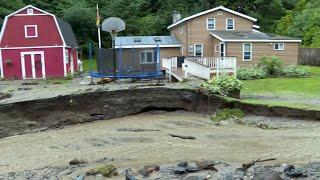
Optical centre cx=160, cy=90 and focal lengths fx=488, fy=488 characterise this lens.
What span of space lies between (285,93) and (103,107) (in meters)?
7.45

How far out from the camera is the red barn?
35000 mm

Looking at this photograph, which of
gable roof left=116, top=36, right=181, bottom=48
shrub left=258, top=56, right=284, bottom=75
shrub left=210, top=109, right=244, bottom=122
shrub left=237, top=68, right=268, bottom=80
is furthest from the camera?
gable roof left=116, top=36, right=181, bottom=48

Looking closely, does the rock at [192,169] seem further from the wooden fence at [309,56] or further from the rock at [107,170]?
the wooden fence at [309,56]

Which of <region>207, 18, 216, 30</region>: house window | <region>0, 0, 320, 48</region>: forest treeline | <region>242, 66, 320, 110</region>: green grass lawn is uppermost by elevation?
<region>0, 0, 320, 48</region>: forest treeline

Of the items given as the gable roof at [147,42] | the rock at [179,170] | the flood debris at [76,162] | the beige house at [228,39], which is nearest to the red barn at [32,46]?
the gable roof at [147,42]

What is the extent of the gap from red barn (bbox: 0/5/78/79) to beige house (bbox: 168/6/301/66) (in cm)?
998

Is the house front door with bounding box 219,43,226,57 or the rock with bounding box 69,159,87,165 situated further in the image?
the house front door with bounding box 219,43,226,57

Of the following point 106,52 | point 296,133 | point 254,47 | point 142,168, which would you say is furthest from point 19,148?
point 254,47

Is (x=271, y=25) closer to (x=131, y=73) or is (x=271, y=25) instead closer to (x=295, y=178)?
Answer: (x=131, y=73)

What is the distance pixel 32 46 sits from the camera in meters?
35.2

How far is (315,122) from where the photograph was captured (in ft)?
48.2

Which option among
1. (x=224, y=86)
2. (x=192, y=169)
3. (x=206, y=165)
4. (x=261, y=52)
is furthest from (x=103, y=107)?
(x=261, y=52)

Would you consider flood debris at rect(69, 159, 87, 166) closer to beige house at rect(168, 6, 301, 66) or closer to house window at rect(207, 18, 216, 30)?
beige house at rect(168, 6, 301, 66)

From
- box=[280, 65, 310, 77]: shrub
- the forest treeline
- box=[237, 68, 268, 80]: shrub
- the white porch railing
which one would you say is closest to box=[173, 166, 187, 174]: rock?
box=[237, 68, 268, 80]: shrub
